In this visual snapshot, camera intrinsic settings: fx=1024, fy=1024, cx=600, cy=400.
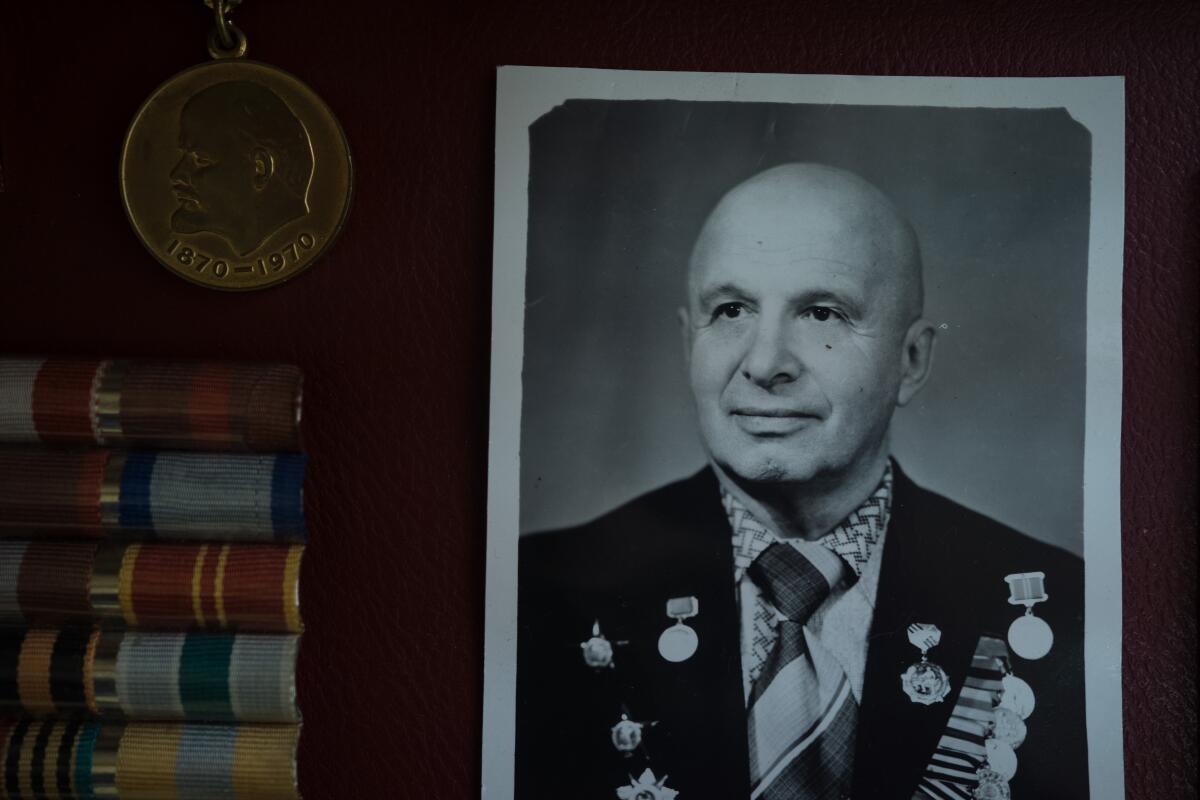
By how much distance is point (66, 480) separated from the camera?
86 cm

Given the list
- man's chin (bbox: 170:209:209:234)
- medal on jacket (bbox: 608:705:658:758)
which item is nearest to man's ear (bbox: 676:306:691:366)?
medal on jacket (bbox: 608:705:658:758)

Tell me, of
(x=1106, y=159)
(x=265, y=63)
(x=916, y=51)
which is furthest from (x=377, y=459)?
(x=1106, y=159)

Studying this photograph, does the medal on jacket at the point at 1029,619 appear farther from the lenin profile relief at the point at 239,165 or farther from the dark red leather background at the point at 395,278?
the lenin profile relief at the point at 239,165

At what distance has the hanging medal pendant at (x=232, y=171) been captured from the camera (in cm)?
89

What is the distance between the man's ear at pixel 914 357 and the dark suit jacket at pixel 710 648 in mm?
83

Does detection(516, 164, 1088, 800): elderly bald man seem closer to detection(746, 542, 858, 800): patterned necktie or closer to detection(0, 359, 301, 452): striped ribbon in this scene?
detection(746, 542, 858, 800): patterned necktie

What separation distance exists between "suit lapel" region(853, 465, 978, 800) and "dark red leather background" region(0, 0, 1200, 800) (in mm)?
160

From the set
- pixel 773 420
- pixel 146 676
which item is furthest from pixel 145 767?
pixel 773 420

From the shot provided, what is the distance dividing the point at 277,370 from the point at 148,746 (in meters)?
0.33

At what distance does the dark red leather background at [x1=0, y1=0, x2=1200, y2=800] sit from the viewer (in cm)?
91

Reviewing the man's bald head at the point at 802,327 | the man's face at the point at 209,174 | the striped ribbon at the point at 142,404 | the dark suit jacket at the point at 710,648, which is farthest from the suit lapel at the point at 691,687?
the man's face at the point at 209,174

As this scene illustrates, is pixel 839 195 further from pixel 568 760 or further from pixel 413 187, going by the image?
pixel 568 760

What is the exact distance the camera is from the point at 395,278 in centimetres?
92

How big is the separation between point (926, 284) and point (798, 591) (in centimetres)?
30
